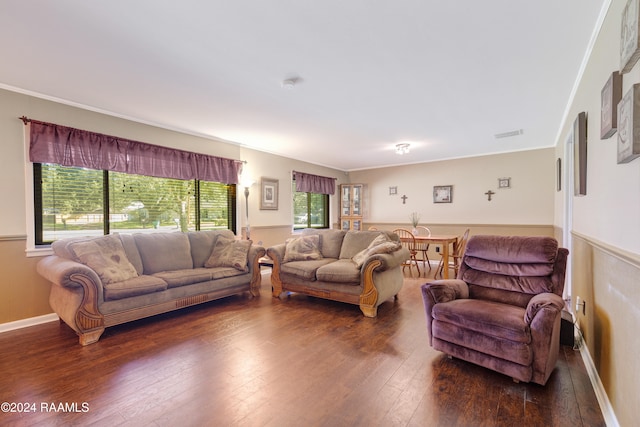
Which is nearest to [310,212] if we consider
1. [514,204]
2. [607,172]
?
[514,204]

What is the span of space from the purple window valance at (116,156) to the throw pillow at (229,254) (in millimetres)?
1193

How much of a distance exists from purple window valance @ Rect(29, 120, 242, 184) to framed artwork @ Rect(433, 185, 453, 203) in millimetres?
4652

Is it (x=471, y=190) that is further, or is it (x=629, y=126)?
(x=471, y=190)

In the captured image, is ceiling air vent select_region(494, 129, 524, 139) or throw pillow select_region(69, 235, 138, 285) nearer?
throw pillow select_region(69, 235, 138, 285)

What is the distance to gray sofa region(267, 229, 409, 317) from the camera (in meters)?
3.25

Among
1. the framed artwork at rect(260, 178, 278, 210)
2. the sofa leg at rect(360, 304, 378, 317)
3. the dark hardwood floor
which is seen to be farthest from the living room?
the sofa leg at rect(360, 304, 378, 317)

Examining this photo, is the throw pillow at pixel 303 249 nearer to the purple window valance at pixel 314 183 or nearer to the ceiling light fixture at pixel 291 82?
the ceiling light fixture at pixel 291 82

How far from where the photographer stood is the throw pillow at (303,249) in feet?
13.3

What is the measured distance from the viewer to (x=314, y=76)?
2.66m

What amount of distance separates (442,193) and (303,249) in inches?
161

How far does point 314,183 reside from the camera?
22.6ft

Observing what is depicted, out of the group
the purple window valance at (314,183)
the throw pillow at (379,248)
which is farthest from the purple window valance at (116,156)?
the throw pillow at (379,248)

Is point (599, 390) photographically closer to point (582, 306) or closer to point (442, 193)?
point (582, 306)

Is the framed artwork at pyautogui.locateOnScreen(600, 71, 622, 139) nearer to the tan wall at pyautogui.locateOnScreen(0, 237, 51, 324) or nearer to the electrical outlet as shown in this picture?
the electrical outlet
